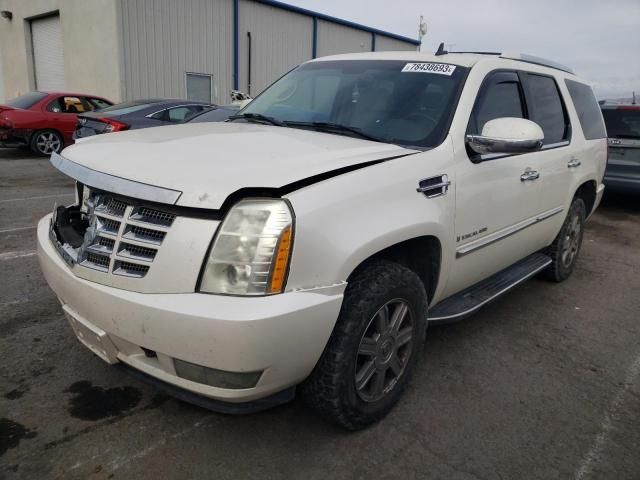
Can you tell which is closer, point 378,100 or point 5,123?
point 378,100

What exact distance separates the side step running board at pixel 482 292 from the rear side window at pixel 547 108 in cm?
94

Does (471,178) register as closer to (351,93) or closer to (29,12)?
(351,93)

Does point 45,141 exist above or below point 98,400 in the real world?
above

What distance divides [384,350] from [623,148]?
690 centimetres

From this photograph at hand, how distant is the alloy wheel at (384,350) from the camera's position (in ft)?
7.93

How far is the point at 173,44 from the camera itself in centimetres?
1714

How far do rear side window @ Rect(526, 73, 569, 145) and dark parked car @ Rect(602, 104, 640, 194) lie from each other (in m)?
4.10

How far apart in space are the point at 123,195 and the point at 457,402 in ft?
6.47

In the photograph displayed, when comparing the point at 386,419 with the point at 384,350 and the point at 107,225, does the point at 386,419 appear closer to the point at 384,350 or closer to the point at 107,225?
the point at 384,350

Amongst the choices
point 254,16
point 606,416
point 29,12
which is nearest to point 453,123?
point 606,416

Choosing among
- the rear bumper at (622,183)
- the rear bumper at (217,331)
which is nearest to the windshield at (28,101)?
the rear bumper at (217,331)

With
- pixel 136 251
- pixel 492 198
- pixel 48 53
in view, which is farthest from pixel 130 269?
pixel 48 53

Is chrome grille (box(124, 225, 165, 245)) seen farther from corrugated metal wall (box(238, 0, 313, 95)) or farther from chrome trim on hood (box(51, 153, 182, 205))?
corrugated metal wall (box(238, 0, 313, 95))

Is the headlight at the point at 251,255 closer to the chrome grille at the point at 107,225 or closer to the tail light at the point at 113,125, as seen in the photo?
the chrome grille at the point at 107,225
